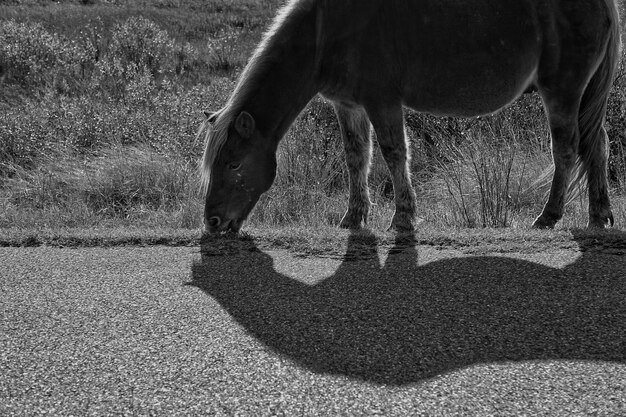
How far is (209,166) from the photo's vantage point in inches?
227

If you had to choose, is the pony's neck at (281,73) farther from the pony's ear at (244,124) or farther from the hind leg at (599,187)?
the hind leg at (599,187)

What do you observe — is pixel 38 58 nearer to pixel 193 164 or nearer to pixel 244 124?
pixel 193 164

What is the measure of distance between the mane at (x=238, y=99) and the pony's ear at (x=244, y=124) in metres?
0.10

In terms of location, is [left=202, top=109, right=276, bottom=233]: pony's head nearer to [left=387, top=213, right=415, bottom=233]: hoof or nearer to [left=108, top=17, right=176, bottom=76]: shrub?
[left=387, top=213, right=415, bottom=233]: hoof

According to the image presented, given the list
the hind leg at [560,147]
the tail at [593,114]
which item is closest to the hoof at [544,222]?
the hind leg at [560,147]

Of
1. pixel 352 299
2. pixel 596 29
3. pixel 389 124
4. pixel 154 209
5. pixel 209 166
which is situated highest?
pixel 596 29

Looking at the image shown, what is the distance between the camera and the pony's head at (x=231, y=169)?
5.75 meters

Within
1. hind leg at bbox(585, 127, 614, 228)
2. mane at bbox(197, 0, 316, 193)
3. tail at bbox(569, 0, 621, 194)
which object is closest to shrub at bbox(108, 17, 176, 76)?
mane at bbox(197, 0, 316, 193)

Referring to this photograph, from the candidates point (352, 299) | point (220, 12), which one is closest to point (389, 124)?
point (352, 299)

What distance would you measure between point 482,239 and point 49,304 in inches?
123

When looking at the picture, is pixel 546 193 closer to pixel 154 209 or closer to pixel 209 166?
pixel 209 166

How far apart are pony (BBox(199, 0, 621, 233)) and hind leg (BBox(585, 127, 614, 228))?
1 cm

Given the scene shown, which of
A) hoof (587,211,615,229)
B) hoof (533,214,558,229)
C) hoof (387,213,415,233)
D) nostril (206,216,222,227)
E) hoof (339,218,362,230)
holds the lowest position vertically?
hoof (339,218,362,230)

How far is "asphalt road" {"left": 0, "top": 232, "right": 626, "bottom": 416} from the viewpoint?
2.82m
